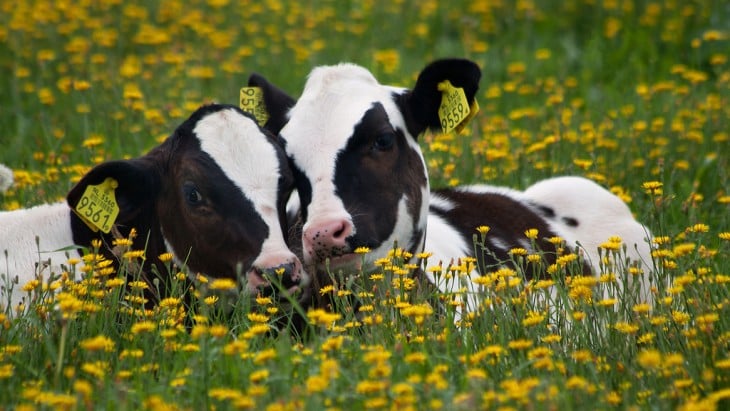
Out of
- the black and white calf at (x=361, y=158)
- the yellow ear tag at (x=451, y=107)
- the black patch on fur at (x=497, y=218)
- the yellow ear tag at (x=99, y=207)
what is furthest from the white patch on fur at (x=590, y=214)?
the yellow ear tag at (x=99, y=207)

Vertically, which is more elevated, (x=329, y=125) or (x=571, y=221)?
(x=329, y=125)

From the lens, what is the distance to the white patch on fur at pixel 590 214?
24.6ft

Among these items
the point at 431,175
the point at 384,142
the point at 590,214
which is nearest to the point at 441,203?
Result: the point at 431,175

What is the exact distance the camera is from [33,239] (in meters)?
5.91

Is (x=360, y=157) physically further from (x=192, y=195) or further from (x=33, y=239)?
(x=33, y=239)

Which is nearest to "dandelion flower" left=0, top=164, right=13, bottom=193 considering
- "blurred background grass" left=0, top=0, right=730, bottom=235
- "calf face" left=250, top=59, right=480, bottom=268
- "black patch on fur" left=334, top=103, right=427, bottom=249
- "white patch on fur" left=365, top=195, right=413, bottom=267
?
"blurred background grass" left=0, top=0, right=730, bottom=235

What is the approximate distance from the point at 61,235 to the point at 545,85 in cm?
570

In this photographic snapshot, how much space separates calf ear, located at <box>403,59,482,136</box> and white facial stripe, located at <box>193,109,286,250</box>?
99 centimetres

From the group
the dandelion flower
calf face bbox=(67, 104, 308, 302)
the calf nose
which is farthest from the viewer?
the dandelion flower

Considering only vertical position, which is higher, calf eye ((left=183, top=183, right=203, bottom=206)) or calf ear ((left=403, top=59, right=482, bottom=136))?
calf ear ((left=403, top=59, right=482, bottom=136))

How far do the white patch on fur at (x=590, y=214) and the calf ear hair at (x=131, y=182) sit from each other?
3065 mm

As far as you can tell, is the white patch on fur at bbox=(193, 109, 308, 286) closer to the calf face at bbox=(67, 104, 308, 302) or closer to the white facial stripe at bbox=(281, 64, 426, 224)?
the calf face at bbox=(67, 104, 308, 302)

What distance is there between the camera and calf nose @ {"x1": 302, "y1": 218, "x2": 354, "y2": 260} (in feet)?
17.1

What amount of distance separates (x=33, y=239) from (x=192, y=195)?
3.29ft
